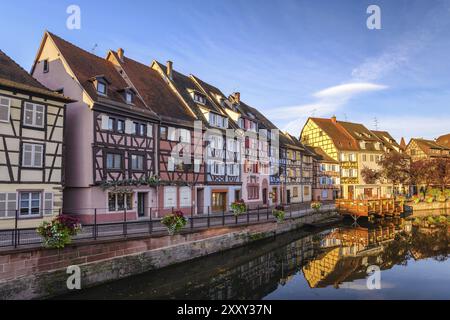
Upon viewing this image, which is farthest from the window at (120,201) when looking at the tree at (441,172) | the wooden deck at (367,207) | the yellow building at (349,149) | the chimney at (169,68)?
the tree at (441,172)

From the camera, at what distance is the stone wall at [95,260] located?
11.5 meters

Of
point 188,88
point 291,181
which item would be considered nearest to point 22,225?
point 188,88

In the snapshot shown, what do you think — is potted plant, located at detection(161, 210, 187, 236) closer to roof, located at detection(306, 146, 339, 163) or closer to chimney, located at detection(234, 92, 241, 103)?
chimney, located at detection(234, 92, 241, 103)

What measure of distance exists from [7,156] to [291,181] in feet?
110

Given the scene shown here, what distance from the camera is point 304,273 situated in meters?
17.3

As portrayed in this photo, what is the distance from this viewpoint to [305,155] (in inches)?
1873

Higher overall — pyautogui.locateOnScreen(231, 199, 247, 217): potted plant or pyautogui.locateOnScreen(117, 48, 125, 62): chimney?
pyautogui.locateOnScreen(117, 48, 125, 62): chimney

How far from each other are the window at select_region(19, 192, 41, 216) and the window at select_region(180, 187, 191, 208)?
10.6 m

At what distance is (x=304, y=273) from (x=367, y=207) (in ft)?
69.4

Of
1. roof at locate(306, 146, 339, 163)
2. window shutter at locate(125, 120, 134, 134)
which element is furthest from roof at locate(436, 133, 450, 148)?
window shutter at locate(125, 120, 134, 134)

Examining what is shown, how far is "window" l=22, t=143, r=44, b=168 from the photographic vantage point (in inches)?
698

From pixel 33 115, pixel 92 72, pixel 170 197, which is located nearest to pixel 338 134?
pixel 170 197

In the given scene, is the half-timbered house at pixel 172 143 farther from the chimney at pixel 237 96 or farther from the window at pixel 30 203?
the chimney at pixel 237 96

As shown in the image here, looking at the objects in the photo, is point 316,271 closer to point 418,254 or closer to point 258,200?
point 418,254
